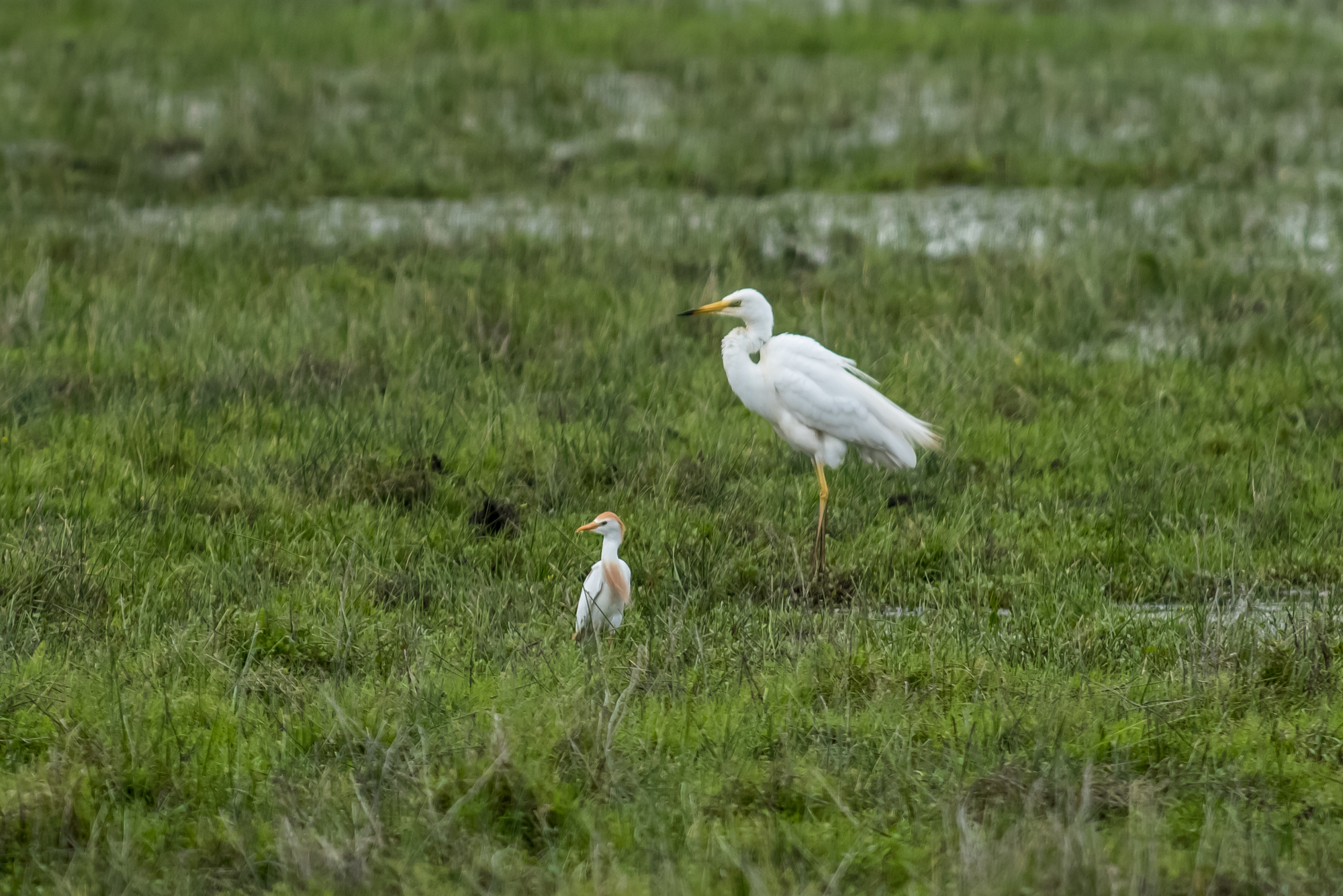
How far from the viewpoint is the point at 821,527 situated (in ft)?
20.8

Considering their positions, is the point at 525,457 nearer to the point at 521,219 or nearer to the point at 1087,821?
the point at 1087,821

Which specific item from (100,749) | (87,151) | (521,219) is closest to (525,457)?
(100,749)

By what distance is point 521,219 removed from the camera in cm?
1374

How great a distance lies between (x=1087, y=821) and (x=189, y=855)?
7.28 ft

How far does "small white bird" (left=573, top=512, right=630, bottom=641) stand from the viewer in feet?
17.3

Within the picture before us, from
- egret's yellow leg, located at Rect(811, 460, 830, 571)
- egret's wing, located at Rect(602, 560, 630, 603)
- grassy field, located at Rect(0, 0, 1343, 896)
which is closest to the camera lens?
grassy field, located at Rect(0, 0, 1343, 896)

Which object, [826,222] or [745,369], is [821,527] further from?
[826,222]

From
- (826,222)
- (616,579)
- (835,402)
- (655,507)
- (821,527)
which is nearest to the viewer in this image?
(616,579)

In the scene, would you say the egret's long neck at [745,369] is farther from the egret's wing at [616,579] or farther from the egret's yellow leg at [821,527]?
the egret's wing at [616,579]

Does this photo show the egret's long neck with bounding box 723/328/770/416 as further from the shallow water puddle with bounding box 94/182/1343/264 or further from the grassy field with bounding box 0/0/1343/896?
the shallow water puddle with bounding box 94/182/1343/264

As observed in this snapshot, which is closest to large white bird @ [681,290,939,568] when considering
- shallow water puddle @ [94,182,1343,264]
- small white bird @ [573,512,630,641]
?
small white bird @ [573,512,630,641]

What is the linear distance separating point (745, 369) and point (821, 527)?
3.08 ft

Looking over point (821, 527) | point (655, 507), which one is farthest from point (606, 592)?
point (655, 507)

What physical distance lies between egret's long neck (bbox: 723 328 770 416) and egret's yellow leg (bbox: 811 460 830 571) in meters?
0.40
